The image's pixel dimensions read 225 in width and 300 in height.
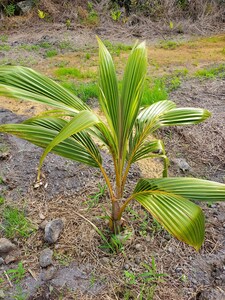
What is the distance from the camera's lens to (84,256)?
5.90 feet

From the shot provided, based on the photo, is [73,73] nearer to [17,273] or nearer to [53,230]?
[53,230]

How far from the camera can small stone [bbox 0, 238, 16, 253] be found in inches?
71.1

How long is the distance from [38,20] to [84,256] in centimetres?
652

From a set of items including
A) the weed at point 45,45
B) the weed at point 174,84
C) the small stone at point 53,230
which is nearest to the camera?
the small stone at point 53,230

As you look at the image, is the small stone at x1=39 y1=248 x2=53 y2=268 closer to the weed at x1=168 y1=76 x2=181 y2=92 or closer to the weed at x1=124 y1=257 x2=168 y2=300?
the weed at x1=124 y1=257 x2=168 y2=300

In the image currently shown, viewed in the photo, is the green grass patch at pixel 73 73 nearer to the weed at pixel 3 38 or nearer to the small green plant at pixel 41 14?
the weed at pixel 3 38

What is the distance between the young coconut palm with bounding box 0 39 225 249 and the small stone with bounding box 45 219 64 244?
1.25 ft

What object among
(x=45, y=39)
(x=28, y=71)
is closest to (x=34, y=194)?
(x=28, y=71)

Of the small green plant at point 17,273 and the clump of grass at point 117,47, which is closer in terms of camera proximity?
the small green plant at point 17,273

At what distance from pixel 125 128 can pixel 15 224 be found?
99 cm

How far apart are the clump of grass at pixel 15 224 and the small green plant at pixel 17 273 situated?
0.24m

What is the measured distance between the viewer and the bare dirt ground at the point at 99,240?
165cm

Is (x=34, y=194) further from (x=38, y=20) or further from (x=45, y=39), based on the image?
(x=38, y=20)

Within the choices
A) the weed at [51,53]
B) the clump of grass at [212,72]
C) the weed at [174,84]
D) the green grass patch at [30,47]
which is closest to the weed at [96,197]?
the weed at [174,84]
